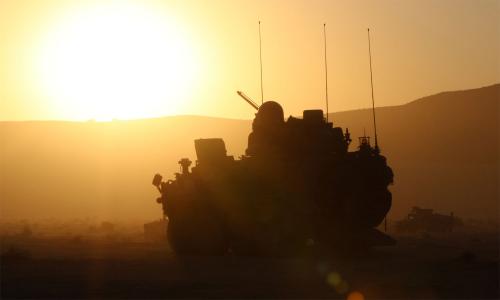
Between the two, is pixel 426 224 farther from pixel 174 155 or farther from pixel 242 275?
pixel 174 155

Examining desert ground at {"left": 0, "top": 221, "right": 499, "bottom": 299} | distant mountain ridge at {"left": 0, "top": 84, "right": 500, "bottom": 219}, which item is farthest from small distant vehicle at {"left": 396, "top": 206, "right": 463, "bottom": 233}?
distant mountain ridge at {"left": 0, "top": 84, "right": 500, "bottom": 219}

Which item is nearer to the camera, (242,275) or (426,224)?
(242,275)

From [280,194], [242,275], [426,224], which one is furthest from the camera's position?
[426,224]

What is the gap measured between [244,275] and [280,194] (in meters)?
7.45

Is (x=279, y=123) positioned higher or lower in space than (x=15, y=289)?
higher

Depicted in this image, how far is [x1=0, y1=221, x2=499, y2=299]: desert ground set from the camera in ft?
72.7

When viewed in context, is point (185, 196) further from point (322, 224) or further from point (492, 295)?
point (492, 295)

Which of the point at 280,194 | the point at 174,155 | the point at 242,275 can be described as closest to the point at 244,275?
the point at 242,275

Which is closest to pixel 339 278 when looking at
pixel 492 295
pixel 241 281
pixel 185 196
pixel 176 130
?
pixel 241 281

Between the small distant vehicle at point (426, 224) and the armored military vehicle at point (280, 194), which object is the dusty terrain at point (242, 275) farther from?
the small distant vehicle at point (426, 224)

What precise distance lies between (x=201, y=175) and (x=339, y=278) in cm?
→ 989

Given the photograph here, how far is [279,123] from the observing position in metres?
35.2

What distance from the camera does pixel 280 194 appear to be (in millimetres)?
32812

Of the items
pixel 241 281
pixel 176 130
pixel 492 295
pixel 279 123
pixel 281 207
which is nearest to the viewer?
pixel 492 295
